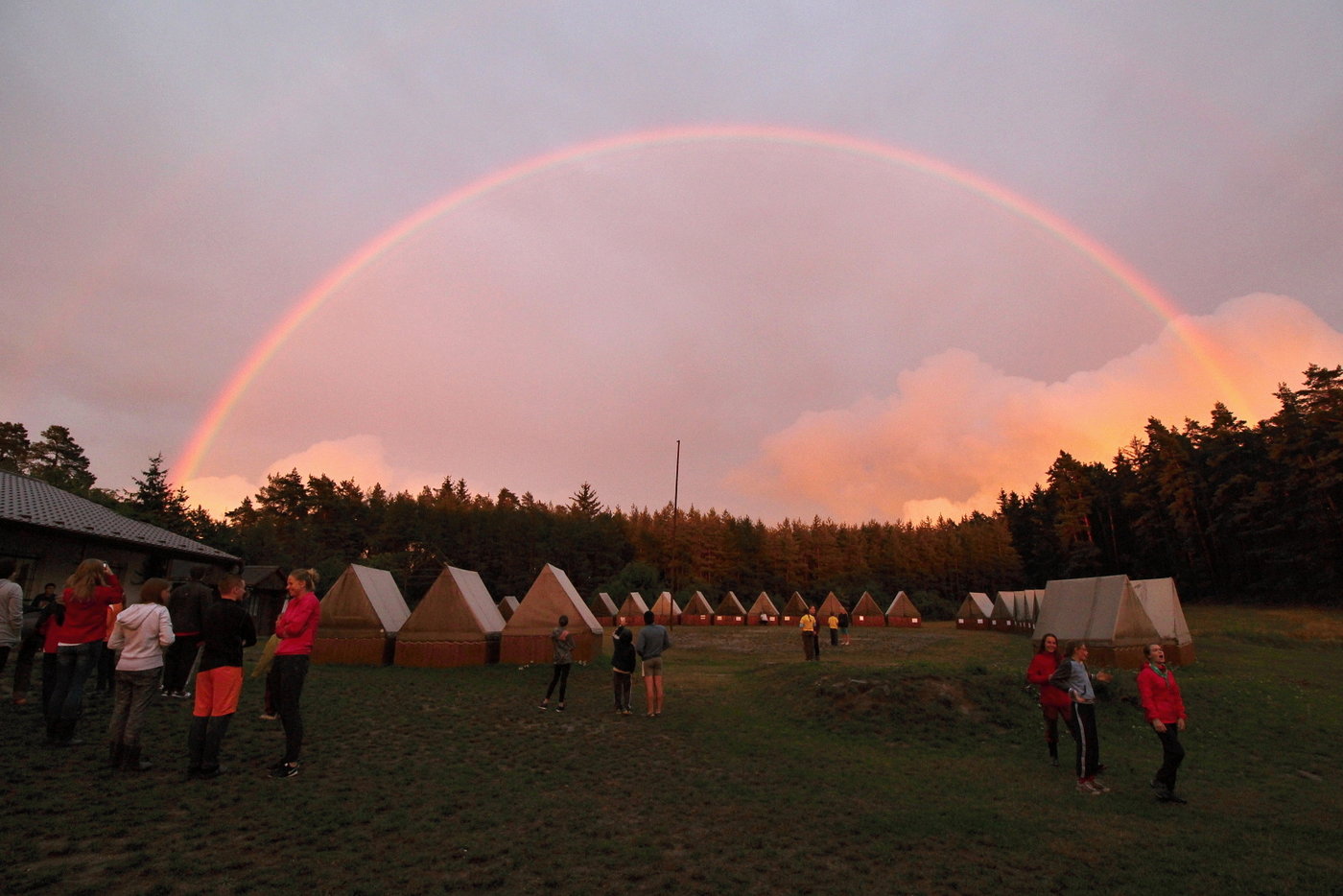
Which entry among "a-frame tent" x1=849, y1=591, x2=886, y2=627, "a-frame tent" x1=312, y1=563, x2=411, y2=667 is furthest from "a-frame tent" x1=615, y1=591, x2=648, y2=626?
"a-frame tent" x1=312, y1=563, x2=411, y2=667

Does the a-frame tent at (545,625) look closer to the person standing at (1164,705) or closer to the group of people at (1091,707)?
the group of people at (1091,707)

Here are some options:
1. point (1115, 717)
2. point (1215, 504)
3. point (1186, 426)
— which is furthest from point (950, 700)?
point (1186, 426)

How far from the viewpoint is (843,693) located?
14.3 m

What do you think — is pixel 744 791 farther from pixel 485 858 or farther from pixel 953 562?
pixel 953 562

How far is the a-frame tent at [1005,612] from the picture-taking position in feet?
159

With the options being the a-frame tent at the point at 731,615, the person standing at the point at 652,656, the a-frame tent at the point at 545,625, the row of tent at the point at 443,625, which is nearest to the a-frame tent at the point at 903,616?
the a-frame tent at the point at 731,615

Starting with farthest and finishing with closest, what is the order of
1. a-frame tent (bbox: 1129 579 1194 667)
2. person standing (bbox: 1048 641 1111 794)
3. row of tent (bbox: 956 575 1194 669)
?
a-frame tent (bbox: 1129 579 1194 667), row of tent (bbox: 956 575 1194 669), person standing (bbox: 1048 641 1111 794)

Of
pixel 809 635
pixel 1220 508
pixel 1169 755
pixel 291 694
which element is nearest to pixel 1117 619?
pixel 809 635

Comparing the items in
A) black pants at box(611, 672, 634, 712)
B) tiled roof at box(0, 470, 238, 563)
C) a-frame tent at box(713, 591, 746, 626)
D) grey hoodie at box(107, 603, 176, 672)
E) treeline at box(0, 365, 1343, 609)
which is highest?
treeline at box(0, 365, 1343, 609)

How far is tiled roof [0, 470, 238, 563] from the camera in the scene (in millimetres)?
17781

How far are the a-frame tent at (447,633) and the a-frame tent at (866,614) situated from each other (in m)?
50.8

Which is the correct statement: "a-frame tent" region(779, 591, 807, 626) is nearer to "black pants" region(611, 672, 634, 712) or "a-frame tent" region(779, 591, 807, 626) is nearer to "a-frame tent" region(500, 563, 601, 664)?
"a-frame tent" region(500, 563, 601, 664)

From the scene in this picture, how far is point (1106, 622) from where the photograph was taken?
2227 cm

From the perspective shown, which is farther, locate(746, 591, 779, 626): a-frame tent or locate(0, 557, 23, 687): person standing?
locate(746, 591, 779, 626): a-frame tent
